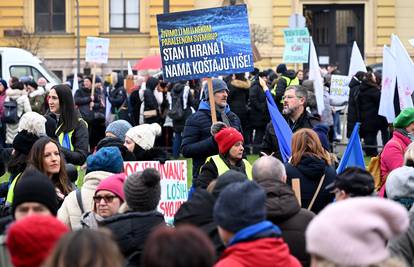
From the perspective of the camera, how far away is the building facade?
4812cm

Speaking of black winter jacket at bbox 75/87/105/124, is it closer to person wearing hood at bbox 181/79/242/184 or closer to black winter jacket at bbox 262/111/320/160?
black winter jacket at bbox 262/111/320/160

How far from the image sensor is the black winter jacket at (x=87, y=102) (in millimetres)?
24500

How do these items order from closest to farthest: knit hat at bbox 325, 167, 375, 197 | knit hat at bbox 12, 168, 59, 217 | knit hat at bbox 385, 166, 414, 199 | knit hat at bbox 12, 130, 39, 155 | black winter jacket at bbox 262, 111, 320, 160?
1. knit hat at bbox 12, 168, 59, 217
2. knit hat at bbox 325, 167, 375, 197
3. knit hat at bbox 385, 166, 414, 199
4. knit hat at bbox 12, 130, 39, 155
5. black winter jacket at bbox 262, 111, 320, 160

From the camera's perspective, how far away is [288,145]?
11.5 metres

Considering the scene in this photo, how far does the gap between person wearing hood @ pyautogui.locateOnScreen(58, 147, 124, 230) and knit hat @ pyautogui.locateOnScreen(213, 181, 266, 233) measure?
239cm

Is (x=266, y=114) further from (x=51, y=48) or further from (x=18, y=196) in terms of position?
(x=51, y=48)

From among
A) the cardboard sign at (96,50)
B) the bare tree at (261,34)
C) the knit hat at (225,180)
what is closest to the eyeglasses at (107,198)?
the knit hat at (225,180)

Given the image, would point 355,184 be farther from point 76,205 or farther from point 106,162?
point 106,162

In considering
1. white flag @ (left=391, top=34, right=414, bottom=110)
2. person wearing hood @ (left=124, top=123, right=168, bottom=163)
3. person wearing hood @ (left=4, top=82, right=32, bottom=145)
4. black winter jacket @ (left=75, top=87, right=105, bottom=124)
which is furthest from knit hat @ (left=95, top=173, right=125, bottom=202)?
black winter jacket @ (left=75, top=87, right=105, bottom=124)

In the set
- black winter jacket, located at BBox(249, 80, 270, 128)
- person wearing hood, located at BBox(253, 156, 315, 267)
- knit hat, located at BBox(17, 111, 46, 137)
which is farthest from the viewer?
black winter jacket, located at BBox(249, 80, 270, 128)

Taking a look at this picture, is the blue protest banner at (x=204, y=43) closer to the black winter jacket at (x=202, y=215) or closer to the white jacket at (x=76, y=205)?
the white jacket at (x=76, y=205)

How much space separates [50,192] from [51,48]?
42.1 meters

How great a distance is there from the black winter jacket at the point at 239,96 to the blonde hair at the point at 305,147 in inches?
552

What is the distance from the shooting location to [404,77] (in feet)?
48.6
